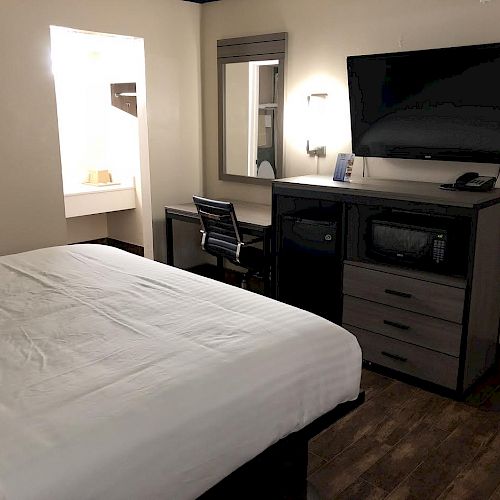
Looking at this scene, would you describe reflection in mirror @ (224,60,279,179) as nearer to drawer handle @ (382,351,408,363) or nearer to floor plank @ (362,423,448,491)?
drawer handle @ (382,351,408,363)

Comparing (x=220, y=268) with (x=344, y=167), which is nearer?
(x=344, y=167)

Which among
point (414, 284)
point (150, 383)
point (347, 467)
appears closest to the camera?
point (150, 383)

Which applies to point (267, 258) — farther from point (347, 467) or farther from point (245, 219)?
point (347, 467)

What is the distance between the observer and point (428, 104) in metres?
3.02

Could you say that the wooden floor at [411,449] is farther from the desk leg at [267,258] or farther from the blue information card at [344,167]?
the blue information card at [344,167]

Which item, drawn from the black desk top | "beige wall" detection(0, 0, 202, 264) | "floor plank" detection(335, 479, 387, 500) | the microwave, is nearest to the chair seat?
the black desk top

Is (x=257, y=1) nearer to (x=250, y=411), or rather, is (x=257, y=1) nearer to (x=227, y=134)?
(x=227, y=134)

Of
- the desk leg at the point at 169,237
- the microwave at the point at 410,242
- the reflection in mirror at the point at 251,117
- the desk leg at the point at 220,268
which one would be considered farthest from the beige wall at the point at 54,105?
the microwave at the point at 410,242

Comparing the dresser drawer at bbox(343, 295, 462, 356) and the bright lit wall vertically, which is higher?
the bright lit wall

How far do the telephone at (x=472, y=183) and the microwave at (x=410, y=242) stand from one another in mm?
280

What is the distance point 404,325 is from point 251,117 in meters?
2.13

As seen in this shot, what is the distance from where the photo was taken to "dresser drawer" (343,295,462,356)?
270 centimetres

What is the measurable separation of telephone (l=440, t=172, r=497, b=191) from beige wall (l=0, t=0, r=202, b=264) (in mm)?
2370

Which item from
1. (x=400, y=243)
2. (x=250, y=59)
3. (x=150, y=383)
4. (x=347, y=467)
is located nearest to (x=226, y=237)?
(x=400, y=243)
